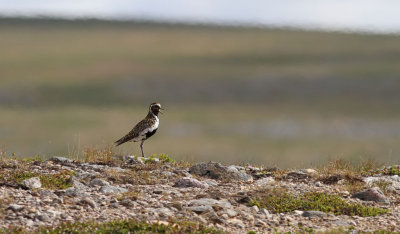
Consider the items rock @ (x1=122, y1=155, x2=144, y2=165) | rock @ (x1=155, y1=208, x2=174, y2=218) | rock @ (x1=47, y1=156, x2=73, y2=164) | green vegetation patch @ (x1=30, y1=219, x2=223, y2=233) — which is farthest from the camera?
rock @ (x1=122, y1=155, x2=144, y2=165)

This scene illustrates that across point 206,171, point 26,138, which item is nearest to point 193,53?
point 26,138

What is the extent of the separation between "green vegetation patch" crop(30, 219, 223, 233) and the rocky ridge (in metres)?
0.32

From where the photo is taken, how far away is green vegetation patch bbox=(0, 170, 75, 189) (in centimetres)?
1780

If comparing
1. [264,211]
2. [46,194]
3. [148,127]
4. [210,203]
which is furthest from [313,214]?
[148,127]

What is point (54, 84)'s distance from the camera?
129 m

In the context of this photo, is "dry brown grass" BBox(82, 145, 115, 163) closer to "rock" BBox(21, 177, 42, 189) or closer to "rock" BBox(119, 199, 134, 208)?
"rock" BBox(21, 177, 42, 189)

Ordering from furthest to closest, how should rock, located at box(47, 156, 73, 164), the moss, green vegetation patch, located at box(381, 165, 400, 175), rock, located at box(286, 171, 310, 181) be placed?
1. green vegetation patch, located at box(381, 165, 400, 175)
2. the moss
3. rock, located at box(47, 156, 73, 164)
4. rock, located at box(286, 171, 310, 181)

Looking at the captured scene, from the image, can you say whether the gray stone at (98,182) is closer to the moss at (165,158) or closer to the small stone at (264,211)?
the small stone at (264,211)

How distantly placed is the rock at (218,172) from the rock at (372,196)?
9.06 feet

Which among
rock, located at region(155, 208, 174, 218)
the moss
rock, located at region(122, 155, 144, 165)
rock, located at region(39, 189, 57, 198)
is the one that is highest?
the moss

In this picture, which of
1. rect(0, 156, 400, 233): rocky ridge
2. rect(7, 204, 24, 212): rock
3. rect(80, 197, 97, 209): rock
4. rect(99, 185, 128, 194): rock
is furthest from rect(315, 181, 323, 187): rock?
rect(7, 204, 24, 212): rock

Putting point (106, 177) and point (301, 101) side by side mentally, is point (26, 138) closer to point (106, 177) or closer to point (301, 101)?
point (301, 101)

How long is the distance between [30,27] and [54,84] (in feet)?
86.4

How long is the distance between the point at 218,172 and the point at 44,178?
437cm
